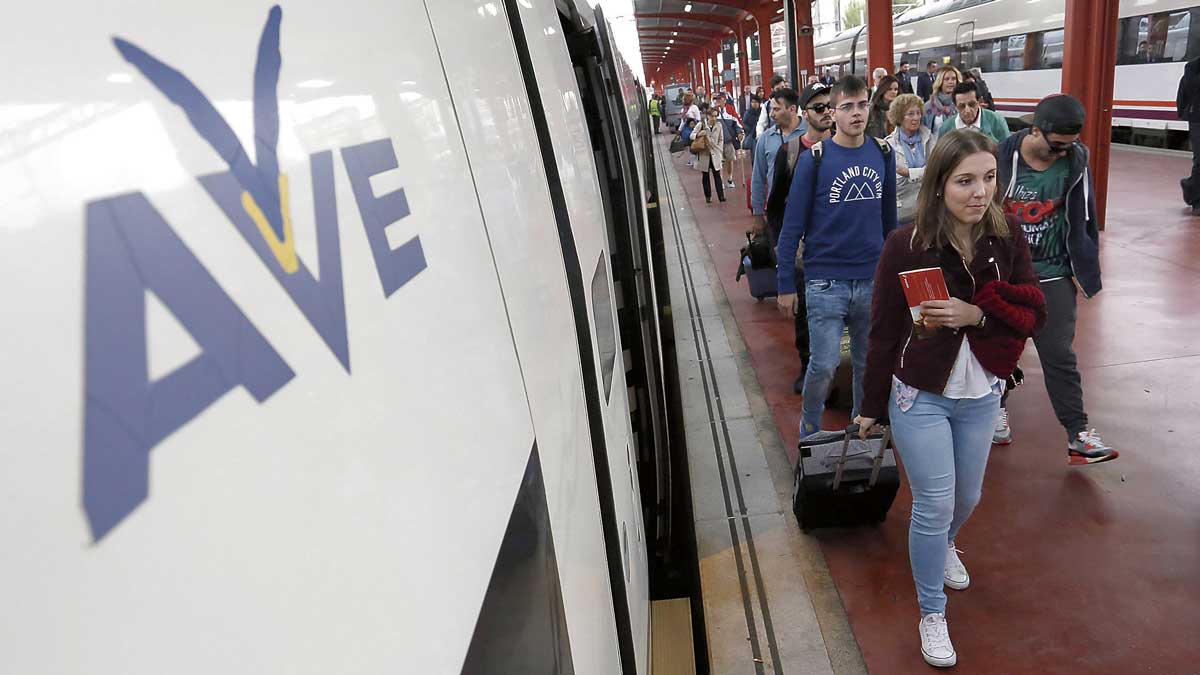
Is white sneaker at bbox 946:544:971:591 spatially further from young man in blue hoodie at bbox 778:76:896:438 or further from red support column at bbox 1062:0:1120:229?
red support column at bbox 1062:0:1120:229

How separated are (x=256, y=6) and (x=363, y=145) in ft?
0.38

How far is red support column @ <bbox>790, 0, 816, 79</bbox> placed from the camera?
17.2m

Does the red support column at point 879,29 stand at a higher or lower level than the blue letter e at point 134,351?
lower

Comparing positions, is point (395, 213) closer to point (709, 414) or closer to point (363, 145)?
point (363, 145)

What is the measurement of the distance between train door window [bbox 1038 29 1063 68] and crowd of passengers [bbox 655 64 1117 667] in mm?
10633

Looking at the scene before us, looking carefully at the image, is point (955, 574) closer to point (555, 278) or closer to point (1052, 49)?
point (555, 278)

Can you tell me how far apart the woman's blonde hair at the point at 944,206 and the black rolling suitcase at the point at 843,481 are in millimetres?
1043

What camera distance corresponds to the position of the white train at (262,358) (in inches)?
13.3

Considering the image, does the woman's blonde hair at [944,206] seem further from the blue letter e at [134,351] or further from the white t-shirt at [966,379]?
the blue letter e at [134,351]

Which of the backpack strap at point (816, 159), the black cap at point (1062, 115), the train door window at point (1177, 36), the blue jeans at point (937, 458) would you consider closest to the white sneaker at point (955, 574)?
the blue jeans at point (937, 458)

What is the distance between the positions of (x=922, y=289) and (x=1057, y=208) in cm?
149

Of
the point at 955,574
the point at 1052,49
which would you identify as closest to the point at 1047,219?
the point at 955,574

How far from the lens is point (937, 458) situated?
2.57 m

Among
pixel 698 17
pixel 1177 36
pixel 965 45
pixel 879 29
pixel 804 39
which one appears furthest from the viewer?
pixel 698 17
